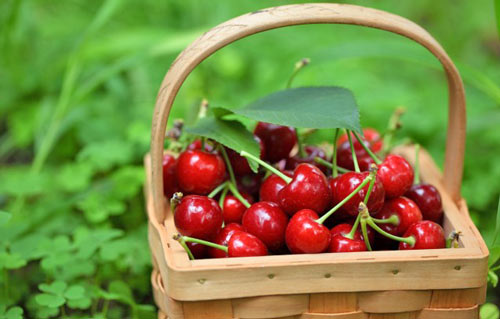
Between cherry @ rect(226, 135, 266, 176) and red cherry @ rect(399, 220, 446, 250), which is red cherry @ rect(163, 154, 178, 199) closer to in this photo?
cherry @ rect(226, 135, 266, 176)

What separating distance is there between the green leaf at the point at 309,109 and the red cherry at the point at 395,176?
5.0 inches

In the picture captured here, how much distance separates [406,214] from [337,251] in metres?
0.17

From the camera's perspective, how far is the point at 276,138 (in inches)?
49.3

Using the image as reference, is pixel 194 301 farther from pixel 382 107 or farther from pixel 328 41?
pixel 328 41

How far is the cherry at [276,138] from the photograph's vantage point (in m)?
1.25

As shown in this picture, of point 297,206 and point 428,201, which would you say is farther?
point 428,201

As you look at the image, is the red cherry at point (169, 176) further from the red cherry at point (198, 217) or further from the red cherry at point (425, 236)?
the red cherry at point (425, 236)

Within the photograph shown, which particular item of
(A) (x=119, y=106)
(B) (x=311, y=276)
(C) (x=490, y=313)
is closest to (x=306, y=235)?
(B) (x=311, y=276)

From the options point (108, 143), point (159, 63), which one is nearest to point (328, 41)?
point (159, 63)

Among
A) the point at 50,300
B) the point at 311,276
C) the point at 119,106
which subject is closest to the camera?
the point at 311,276

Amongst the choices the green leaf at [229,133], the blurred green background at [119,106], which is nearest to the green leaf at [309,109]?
the green leaf at [229,133]

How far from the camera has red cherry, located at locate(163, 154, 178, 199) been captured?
3.98ft

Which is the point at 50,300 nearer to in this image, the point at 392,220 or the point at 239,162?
the point at 239,162

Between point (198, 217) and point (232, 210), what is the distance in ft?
0.40
